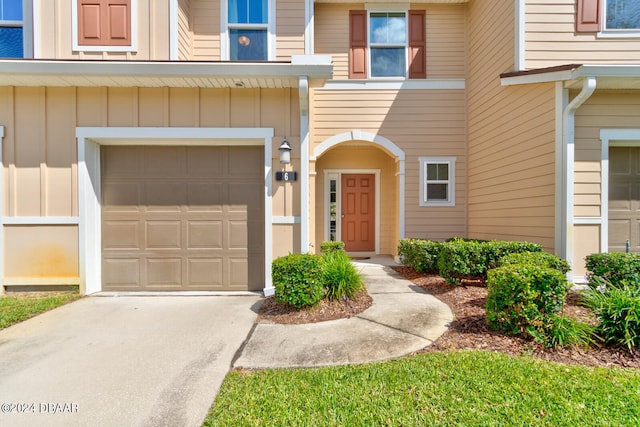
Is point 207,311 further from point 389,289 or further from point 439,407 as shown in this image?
point 439,407

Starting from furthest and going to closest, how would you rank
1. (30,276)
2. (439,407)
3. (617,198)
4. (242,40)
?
(242,40)
(617,198)
(30,276)
(439,407)

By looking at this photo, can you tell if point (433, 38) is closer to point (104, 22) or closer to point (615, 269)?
point (615, 269)

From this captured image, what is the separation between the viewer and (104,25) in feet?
16.2

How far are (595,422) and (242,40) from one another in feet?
25.1

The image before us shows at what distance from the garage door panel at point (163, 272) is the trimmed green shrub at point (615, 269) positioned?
597 centimetres

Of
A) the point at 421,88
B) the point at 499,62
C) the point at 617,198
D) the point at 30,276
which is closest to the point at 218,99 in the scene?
the point at 30,276

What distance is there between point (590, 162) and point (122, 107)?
7.49m

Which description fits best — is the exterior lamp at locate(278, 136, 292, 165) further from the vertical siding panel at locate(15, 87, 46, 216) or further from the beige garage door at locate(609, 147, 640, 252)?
the beige garage door at locate(609, 147, 640, 252)

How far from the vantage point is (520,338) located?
288cm

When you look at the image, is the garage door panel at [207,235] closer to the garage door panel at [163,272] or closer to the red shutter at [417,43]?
the garage door panel at [163,272]

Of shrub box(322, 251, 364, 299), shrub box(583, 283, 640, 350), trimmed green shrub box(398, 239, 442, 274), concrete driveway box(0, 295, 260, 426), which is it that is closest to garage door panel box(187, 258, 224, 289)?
concrete driveway box(0, 295, 260, 426)

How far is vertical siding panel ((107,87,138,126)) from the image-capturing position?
459 cm

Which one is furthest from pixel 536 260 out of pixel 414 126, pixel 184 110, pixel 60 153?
pixel 60 153

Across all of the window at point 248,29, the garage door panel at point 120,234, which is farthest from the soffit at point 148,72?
the window at point 248,29
